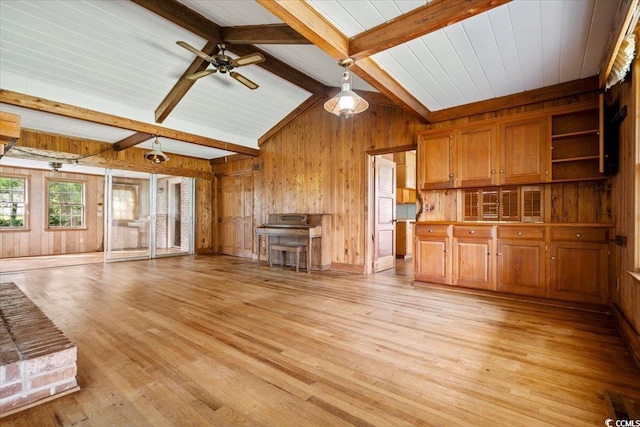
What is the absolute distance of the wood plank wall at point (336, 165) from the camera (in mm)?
5082

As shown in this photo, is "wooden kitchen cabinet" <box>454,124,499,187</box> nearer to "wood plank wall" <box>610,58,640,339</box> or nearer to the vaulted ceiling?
the vaulted ceiling

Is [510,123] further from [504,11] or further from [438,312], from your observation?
[438,312]

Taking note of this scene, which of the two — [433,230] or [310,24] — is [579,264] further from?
[310,24]

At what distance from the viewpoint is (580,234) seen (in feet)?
10.5

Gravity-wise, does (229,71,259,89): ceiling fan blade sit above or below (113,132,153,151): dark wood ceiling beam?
above

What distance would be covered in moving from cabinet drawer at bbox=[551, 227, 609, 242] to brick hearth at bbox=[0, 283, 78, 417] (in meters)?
4.49

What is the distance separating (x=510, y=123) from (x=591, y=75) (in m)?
0.85

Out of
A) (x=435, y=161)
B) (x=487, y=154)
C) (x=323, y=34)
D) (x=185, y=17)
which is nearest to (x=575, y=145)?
(x=487, y=154)

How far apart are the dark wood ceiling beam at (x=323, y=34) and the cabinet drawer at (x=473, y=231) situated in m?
1.92

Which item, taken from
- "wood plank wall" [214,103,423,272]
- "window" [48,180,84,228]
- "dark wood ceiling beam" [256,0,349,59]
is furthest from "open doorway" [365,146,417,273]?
"window" [48,180,84,228]

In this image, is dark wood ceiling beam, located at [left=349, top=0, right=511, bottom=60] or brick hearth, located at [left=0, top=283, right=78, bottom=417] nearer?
brick hearth, located at [left=0, top=283, right=78, bottom=417]

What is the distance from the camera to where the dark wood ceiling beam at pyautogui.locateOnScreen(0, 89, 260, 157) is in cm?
384

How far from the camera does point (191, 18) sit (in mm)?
3668

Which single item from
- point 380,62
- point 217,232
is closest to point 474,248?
point 380,62
